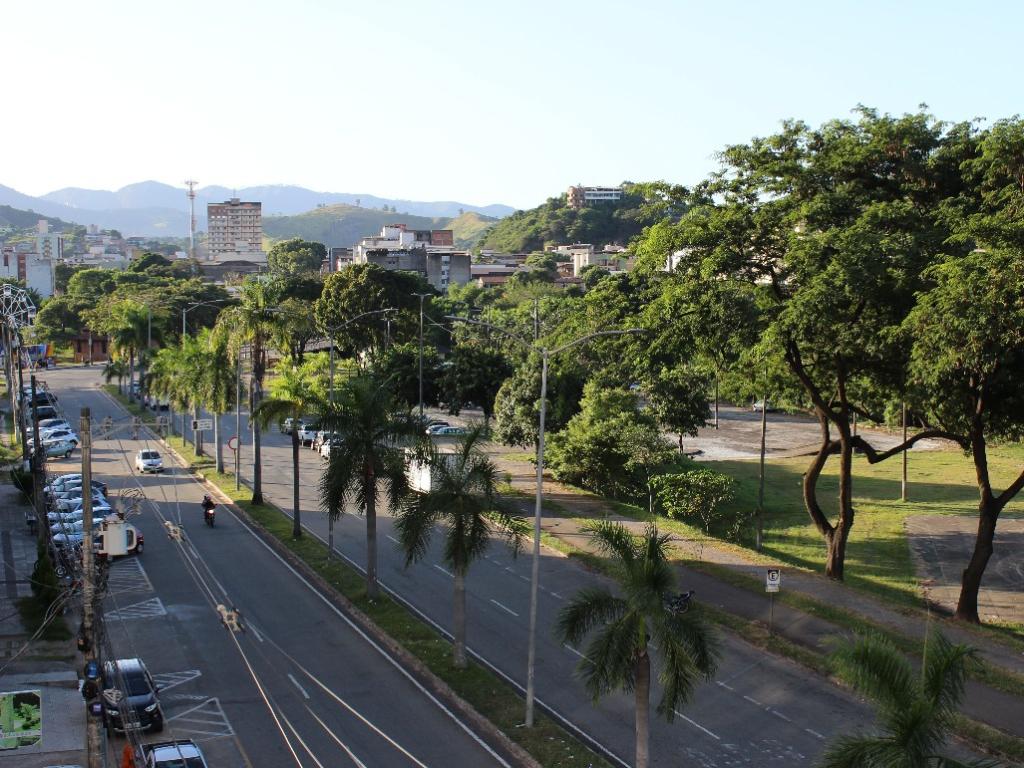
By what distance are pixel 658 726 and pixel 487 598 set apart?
9.85 m

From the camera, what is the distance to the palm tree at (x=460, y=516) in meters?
24.9

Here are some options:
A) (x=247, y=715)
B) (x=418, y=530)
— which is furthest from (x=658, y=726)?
(x=247, y=715)

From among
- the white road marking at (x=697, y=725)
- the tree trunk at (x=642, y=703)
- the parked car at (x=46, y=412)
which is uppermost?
the tree trunk at (x=642, y=703)

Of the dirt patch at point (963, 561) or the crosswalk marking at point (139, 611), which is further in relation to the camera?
the dirt patch at point (963, 561)

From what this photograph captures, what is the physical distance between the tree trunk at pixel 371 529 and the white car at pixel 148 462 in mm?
25720

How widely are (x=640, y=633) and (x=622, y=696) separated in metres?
6.49

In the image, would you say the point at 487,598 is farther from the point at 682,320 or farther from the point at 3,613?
the point at 3,613

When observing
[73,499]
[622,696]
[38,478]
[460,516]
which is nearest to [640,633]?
[622,696]

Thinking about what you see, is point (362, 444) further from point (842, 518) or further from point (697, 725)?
point (842, 518)

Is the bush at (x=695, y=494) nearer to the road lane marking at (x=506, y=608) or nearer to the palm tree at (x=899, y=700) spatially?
the road lane marking at (x=506, y=608)

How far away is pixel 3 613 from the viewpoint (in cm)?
2992

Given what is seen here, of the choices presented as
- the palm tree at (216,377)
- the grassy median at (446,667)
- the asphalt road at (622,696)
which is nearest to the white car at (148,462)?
the palm tree at (216,377)

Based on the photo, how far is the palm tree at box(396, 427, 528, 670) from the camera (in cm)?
2494

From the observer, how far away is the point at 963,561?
127 feet
